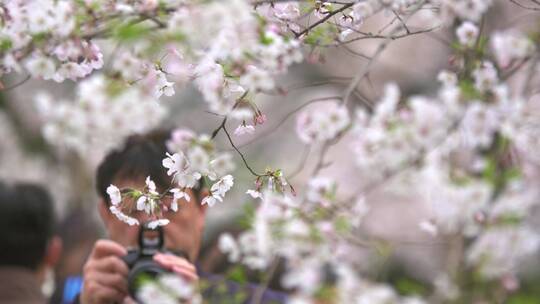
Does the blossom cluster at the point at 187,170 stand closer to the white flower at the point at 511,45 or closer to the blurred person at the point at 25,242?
the white flower at the point at 511,45

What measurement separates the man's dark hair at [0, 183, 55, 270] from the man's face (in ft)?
0.95

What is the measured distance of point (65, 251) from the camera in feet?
14.2

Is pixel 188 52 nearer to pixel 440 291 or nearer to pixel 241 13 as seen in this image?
pixel 241 13

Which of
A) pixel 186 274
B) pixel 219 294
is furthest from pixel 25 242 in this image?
pixel 219 294

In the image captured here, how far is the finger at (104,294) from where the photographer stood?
1.86 metres

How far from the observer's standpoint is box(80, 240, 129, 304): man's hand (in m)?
1.85

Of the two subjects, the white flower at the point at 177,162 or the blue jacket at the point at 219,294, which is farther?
the white flower at the point at 177,162

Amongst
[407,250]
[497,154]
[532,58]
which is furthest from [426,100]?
[407,250]

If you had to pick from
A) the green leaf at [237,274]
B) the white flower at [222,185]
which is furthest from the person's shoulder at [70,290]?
the green leaf at [237,274]

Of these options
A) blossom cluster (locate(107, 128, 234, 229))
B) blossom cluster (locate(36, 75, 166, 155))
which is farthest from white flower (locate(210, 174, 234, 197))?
blossom cluster (locate(36, 75, 166, 155))

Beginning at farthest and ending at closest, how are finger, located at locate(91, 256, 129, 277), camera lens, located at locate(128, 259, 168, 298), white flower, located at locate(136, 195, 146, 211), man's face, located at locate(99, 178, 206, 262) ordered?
man's face, located at locate(99, 178, 206, 262) < finger, located at locate(91, 256, 129, 277) < camera lens, located at locate(128, 259, 168, 298) < white flower, located at locate(136, 195, 146, 211)

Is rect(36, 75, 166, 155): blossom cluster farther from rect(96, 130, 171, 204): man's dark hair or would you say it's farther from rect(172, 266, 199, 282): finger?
rect(96, 130, 171, 204): man's dark hair

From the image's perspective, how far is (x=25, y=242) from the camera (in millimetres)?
2357

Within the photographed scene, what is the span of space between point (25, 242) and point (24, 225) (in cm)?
5
